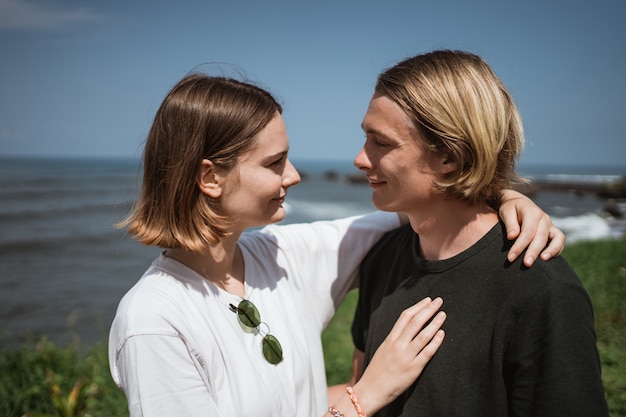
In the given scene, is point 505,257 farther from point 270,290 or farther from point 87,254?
point 87,254

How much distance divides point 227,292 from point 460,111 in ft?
4.09

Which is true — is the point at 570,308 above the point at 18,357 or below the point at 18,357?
above

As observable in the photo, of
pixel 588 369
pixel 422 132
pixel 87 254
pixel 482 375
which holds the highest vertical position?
pixel 422 132

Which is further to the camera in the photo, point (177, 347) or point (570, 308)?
point (177, 347)

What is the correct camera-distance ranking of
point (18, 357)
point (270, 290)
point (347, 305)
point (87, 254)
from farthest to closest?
point (87, 254), point (347, 305), point (18, 357), point (270, 290)

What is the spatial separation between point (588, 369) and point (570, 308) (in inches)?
7.9

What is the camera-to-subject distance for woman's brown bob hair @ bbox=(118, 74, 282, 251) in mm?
2158

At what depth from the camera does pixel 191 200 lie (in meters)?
2.24

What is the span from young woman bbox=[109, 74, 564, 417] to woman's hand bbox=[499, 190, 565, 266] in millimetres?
11

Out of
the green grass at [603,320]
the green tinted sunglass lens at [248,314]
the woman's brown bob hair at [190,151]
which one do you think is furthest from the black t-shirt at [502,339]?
the green grass at [603,320]

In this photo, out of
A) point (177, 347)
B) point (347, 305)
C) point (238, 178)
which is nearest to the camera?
point (177, 347)

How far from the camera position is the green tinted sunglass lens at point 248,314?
7.14 ft

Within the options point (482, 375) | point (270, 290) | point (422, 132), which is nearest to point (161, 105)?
point (270, 290)

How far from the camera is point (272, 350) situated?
7.04 ft
